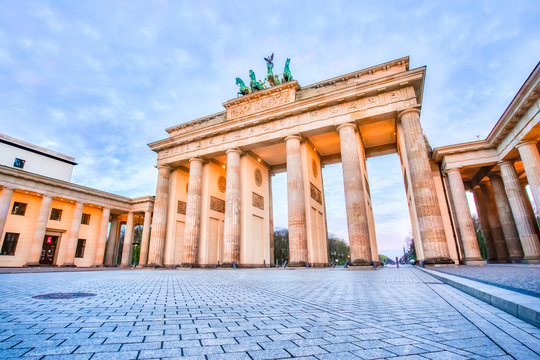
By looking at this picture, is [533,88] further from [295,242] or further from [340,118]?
[295,242]

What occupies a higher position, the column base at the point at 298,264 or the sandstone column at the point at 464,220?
the sandstone column at the point at 464,220

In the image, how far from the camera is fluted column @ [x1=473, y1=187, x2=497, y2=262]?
22.1m

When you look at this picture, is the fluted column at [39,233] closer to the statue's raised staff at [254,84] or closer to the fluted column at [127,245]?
the fluted column at [127,245]

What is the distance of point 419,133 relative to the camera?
15.5m

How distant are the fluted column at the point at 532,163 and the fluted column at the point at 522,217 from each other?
2497mm

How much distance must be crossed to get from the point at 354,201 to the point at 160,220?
16652 millimetres

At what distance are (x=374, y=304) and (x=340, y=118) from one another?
1610 cm

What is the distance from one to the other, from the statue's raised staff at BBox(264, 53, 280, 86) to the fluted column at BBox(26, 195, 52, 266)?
23862 mm

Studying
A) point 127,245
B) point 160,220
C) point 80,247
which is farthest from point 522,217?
point 80,247

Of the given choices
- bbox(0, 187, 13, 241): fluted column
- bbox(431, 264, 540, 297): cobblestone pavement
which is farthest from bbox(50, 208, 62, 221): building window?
bbox(431, 264, 540, 297): cobblestone pavement

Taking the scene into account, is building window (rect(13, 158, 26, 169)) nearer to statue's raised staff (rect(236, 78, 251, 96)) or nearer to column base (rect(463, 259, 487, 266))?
statue's raised staff (rect(236, 78, 251, 96))

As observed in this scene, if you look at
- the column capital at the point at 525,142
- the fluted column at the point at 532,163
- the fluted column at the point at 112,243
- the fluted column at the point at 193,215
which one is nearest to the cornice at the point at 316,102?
the fluted column at the point at 193,215

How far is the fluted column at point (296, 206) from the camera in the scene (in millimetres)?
16797

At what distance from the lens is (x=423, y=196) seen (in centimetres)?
1447
